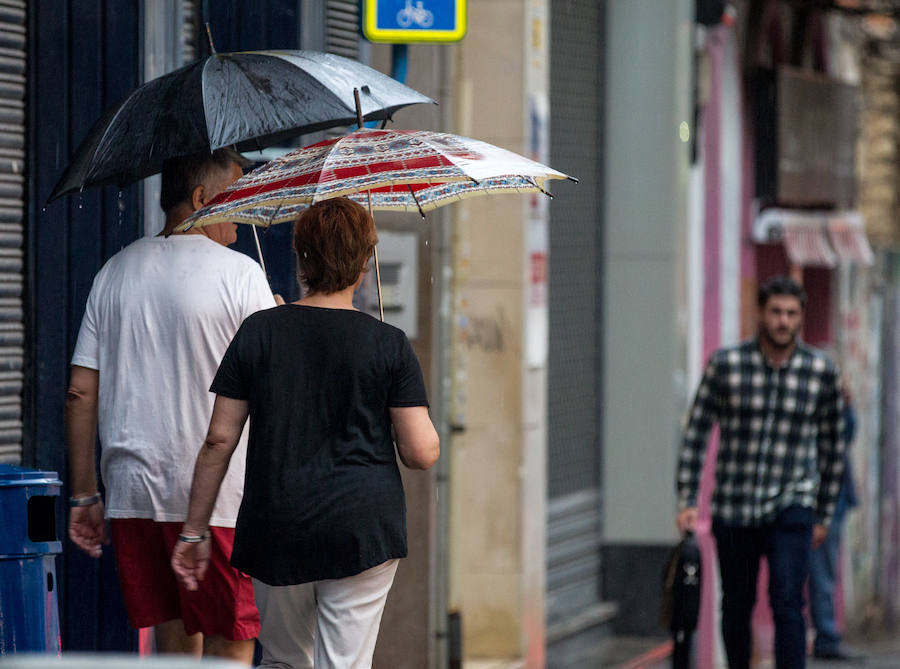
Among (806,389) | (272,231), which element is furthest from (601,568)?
(272,231)

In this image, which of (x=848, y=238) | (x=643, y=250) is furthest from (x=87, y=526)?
(x=848, y=238)

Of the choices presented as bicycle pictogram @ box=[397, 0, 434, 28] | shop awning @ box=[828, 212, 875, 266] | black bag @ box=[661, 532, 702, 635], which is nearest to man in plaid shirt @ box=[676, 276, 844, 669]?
black bag @ box=[661, 532, 702, 635]

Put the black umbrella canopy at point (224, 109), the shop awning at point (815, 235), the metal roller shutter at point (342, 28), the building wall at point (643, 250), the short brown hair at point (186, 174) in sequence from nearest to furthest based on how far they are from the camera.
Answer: the black umbrella canopy at point (224, 109)
the short brown hair at point (186, 174)
the metal roller shutter at point (342, 28)
the building wall at point (643, 250)
the shop awning at point (815, 235)

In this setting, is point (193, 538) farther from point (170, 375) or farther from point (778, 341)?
point (778, 341)

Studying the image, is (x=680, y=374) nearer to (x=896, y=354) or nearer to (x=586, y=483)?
(x=586, y=483)

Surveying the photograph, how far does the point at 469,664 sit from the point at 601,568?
238 centimetres

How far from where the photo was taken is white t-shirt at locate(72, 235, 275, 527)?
449 centimetres

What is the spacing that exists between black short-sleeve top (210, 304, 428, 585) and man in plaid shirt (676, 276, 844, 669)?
318cm

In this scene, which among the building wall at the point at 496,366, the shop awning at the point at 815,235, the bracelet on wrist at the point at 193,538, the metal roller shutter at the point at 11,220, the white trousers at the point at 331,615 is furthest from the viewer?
the shop awning at the point at 815,235

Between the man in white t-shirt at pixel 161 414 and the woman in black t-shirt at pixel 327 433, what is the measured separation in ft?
1.26

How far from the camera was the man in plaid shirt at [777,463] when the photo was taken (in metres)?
6.89

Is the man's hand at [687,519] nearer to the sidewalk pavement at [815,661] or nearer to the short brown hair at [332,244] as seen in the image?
the sidewalk pavement at [815,661]

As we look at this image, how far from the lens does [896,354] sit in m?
18.2

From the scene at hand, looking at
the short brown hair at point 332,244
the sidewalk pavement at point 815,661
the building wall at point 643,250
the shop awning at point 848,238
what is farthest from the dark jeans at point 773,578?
the shop awning at point 848,238
